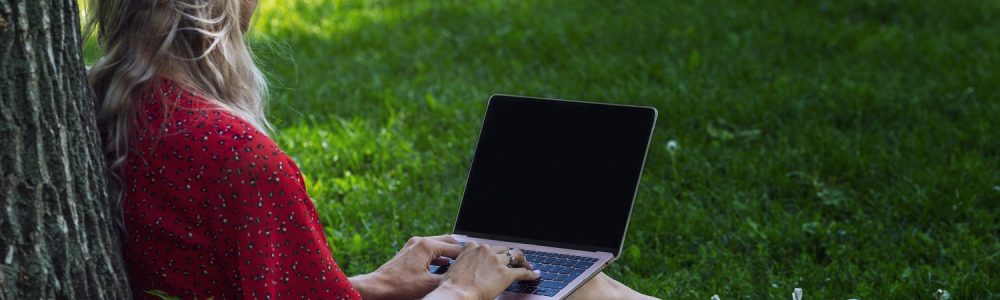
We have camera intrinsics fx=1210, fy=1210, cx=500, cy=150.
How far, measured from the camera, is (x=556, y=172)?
2969 millimetres

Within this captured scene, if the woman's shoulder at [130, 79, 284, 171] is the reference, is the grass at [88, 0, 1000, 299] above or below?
below

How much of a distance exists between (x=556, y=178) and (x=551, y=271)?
324mm

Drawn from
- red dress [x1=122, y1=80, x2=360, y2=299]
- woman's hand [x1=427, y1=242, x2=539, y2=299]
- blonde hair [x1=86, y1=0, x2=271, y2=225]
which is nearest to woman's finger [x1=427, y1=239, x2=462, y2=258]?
woman's hand [x1=427, y1=242, x2=539, y2=299]

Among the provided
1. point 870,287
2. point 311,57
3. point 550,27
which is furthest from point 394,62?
point 870,287

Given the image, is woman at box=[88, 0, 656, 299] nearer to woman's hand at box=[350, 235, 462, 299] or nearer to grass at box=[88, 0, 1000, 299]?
woman's hand at box=[350, 235, 462, 299]

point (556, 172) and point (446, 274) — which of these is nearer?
point (446, 274)

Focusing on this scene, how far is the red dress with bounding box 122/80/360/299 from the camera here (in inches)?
84.7

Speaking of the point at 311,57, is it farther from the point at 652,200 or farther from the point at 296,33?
the point at 652,200

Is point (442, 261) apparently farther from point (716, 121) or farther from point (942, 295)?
point (716, 121)

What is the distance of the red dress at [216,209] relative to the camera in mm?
2152

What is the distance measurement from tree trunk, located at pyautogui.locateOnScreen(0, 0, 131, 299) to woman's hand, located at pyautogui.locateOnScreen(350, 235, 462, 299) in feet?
2.08

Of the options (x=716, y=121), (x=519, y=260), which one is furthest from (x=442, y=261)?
(x=716, y=121)

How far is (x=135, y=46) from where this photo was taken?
7.70 ft

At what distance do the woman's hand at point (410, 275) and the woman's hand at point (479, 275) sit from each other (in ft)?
0.44
